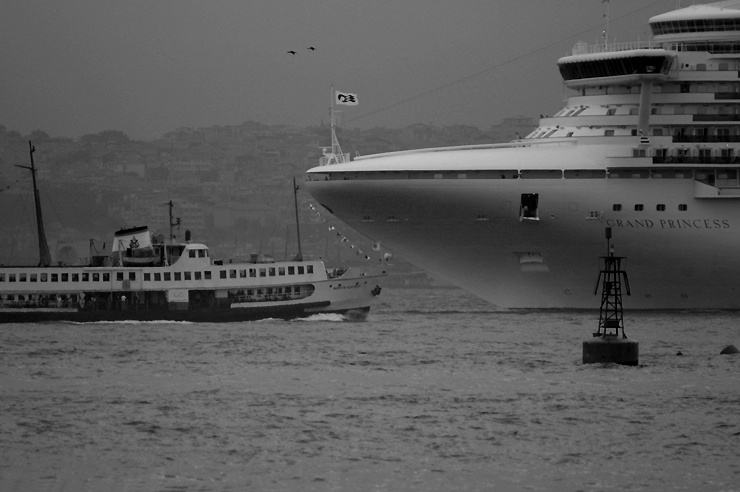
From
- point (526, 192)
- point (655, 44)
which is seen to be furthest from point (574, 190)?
point (655, 44)

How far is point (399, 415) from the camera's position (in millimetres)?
43156

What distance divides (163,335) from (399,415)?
24976 mm

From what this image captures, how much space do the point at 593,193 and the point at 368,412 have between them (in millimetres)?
28480

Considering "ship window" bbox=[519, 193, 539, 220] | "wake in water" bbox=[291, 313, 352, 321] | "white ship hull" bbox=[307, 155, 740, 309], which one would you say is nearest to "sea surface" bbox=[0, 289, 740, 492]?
"white ship hull" bbox=[307, 155, 740, 309]

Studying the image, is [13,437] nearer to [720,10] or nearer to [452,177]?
[452,177]

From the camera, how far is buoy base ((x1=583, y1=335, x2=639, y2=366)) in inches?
2066

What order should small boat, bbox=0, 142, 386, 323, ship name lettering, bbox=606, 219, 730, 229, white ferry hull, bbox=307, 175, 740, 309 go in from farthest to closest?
small boat, bbox=0, 142, 386, 323, ship name lettering, bbox=606, 219, 730, 229, white ferry hull, bbox=307, 175, 740, 309

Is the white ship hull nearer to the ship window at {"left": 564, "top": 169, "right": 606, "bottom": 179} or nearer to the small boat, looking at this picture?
the ship window at {"left": 564, "top": 169, "right": 606, "bottom": 179}

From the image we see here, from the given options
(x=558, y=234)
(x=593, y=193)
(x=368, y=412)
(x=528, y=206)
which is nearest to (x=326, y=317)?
(x=528, y=206)

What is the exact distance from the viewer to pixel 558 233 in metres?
69.9

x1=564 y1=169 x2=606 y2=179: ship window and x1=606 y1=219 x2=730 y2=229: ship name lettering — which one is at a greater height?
x1=564 y1=169 x2=606 y2=179: ship window

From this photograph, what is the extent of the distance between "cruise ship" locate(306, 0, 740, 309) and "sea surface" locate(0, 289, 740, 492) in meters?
4.87

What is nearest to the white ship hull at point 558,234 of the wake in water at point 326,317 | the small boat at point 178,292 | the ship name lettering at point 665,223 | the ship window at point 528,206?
the ship name lettering at point 665,223

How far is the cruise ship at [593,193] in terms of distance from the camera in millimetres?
69500
